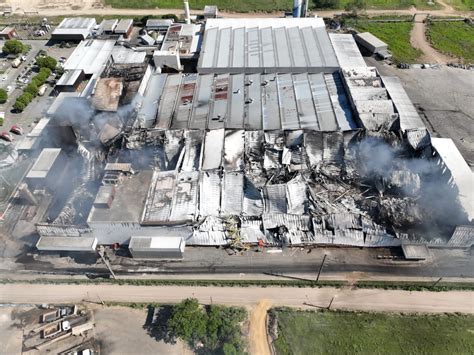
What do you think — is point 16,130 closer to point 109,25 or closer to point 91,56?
point 91,56

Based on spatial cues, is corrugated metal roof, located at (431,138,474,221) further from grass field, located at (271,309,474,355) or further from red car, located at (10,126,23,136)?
red car, located at (10,126,23,136)

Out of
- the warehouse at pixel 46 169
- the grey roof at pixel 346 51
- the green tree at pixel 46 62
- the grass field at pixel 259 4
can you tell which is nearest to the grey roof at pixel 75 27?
the green tree at pixel 46 62

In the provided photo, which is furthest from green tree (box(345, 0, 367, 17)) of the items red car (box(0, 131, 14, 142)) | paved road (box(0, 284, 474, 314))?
red car (box(0, 131, 14, 142))

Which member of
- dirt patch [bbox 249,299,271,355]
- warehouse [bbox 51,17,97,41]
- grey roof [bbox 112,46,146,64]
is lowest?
dirt patch [bbox 249,299,271,355]

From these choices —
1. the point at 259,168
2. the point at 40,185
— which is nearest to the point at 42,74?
the point at 40,185

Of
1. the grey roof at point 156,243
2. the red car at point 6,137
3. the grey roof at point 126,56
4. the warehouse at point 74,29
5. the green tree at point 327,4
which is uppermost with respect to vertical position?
the green tree at point 327,4

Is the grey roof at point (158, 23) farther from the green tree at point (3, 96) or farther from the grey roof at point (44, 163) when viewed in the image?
the grey roof at point (44, 163)
